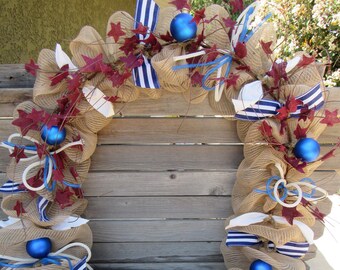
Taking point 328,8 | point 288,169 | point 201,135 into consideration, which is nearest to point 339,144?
point 288,169

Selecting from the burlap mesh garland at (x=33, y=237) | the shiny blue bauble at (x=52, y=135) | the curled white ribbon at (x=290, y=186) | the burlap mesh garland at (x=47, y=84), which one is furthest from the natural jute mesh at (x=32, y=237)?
the curled white ribbon at (x=290, y=186)

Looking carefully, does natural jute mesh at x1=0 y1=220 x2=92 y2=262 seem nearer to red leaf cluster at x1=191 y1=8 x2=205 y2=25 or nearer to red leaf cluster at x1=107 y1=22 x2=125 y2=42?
red leaf cluster at x1=107 y1=22 x2=125 y2=42

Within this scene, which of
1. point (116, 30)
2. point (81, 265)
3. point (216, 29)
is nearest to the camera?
point (116, 30)

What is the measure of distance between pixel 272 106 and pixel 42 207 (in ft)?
2.57

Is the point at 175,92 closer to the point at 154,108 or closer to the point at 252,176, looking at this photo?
the point at 154,108

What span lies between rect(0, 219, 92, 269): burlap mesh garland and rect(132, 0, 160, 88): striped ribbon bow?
0.53 meters

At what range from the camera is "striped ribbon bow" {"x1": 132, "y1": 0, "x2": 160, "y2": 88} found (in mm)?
1031

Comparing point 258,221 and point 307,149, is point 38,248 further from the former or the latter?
point 307,149

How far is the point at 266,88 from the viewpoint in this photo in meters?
1.09

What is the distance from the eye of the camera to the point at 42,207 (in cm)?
113

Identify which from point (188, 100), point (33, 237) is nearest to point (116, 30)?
point (188, 100)

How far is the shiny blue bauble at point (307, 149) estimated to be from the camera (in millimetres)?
1021

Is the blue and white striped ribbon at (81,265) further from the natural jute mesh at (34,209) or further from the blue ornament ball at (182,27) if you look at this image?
the blue ornament ball at (182,27)

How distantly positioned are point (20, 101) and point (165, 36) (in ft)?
1.73
